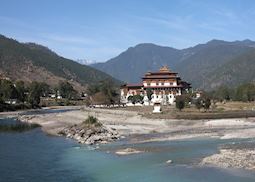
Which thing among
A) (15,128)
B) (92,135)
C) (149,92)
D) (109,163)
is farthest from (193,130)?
(149,92)

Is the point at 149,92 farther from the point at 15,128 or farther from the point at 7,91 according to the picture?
the point at 15,128

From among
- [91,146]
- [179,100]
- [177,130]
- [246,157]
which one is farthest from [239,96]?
[246,157]

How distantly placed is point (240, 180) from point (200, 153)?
13923 mm

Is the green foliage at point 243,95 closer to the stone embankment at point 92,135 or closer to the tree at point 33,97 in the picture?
the tree at point 33,97

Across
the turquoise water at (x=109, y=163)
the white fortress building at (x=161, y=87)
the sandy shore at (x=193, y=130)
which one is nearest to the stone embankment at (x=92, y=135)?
the turquoise water at (x=109, y=163)

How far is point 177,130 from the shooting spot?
7062cm

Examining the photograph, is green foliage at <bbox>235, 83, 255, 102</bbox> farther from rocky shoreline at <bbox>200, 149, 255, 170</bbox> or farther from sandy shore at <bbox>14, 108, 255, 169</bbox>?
rocky shoreline at <bbox>200, 149, 255, 170</bbox>

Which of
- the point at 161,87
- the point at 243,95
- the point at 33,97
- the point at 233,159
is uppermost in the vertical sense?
the point at 161,87

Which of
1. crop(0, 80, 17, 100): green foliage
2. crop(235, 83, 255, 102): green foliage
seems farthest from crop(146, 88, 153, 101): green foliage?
crop(0, 80, 17, 100): green foliage

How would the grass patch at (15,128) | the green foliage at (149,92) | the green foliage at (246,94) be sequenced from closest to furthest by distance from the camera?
1. the grass patch at (15,128)
2. the green foliage at (246,94)
3. the green foliage at (149,92)

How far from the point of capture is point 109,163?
1700 inches

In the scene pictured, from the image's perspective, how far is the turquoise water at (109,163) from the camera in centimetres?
3622

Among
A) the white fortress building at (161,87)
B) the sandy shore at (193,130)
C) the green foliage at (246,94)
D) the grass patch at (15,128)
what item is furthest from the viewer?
the white fortress building at (161,87)

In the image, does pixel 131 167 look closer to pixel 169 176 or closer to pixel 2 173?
pixel 169 176
